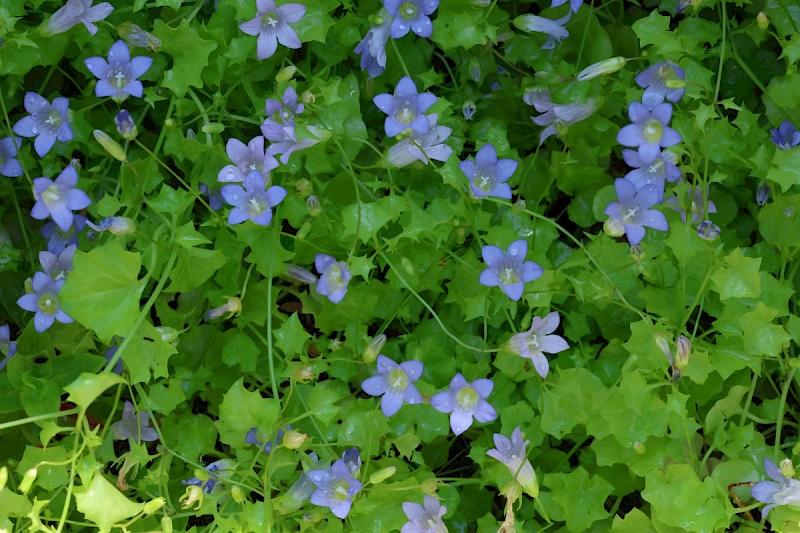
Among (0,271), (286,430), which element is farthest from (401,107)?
(0,271)

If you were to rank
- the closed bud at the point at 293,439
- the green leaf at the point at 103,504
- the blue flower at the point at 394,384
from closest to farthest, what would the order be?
the green leaf at the point at 103,504 < the closed bud at the point at 293,439 < the blue flower at the point at 394,384

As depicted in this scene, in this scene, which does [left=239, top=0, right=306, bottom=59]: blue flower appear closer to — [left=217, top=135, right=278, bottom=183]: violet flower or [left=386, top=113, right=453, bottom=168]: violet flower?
[left=217, top=135, right=278, bottom=183]: violet flower

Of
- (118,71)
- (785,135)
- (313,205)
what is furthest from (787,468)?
(118,71)

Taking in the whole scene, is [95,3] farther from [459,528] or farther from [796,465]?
[796,465]

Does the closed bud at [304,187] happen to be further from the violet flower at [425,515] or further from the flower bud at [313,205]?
the violet flower at [425,515]

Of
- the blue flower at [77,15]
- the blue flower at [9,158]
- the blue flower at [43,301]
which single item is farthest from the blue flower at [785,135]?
the blue flower at [9,158]
